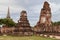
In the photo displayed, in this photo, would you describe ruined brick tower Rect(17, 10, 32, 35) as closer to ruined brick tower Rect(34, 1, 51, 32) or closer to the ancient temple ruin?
the ancient temple ruin

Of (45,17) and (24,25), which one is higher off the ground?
(45,17)

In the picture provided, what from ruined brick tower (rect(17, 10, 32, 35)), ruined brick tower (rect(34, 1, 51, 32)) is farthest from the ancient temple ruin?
ruined brick tower (rect(34, 1, 51, 32))

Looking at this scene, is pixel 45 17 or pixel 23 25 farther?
pixel 45 17

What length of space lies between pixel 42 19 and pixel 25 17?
3.85m

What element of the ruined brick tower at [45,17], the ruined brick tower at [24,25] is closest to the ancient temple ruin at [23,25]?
the ruined brick tower at [24,25]

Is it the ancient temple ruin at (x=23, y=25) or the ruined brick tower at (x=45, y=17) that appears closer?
the ancient temple ruin at (x=23, y=25)

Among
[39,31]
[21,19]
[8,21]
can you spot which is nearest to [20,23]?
[21,19]

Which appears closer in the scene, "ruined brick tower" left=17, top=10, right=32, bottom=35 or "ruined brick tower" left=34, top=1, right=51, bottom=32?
"ruined brick tower" left=17, top=10, right=32, bottom=35

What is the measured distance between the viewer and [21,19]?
43656mm

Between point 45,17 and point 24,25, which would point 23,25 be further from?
point 45,17

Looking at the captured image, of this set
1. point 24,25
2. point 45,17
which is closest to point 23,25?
point 24,25

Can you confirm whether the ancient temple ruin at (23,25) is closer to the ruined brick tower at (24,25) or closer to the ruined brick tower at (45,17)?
the ruined brick tower at (24,25)

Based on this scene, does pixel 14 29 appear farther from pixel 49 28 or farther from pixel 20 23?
pixel 49 28

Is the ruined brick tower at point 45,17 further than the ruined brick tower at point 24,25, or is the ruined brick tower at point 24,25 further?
the ruined brick tower at point 45,17
